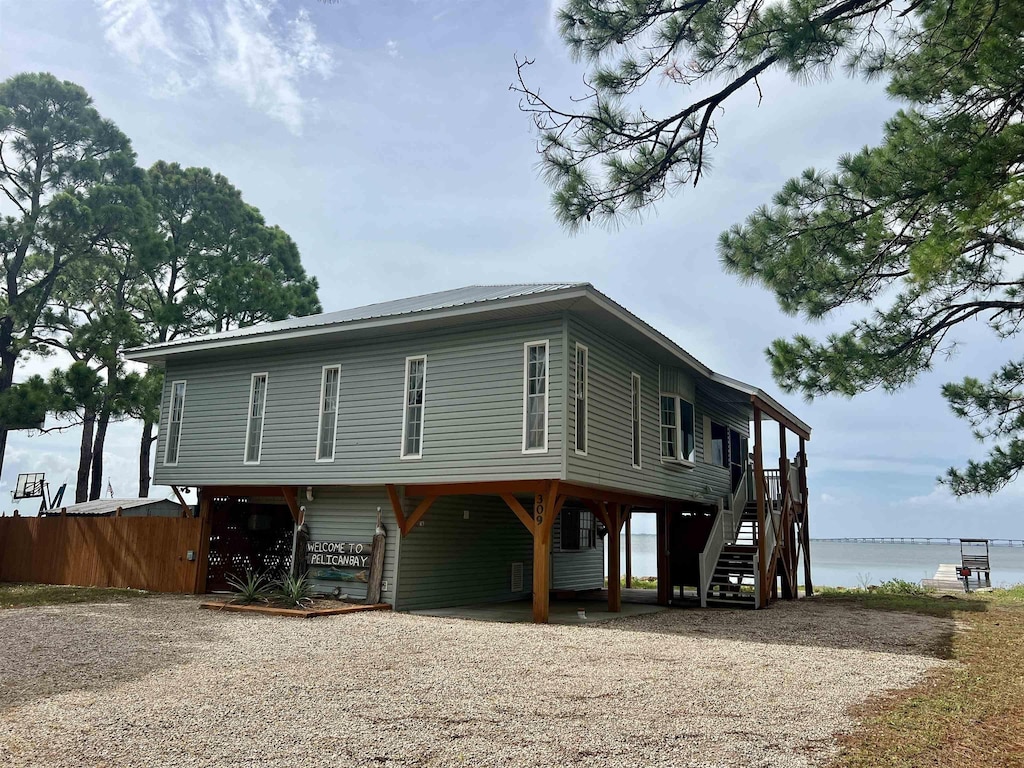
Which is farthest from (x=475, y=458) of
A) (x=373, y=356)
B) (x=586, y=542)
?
(x=586, y=542)

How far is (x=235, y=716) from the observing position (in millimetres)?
5781

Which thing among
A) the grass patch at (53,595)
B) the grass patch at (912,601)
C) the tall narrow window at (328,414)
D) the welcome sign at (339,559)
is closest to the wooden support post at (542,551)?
the welcome sign at (339,559)

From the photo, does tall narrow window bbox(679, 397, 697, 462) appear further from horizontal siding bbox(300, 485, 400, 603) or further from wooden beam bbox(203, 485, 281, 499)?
wooden beam bbox(203, 485, 281, 499)

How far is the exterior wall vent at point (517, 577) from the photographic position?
16922 mm

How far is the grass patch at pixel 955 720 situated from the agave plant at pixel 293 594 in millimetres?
9320

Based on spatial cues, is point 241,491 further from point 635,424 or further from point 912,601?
point 912,601

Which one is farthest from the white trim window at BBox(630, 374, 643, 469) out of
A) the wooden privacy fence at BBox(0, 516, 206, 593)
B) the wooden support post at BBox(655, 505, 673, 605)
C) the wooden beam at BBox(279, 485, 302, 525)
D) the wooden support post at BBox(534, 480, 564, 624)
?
the wooden privacy fence at BBox(0, 516, 206, 593)

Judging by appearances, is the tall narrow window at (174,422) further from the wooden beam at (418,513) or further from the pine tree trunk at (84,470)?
the pine tree trunk at (84,470)

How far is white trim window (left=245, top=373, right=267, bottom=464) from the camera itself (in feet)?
49.8

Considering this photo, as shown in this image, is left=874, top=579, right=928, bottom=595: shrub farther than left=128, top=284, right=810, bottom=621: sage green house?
Yes

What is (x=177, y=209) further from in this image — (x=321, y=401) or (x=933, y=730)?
(x=933, y=730)

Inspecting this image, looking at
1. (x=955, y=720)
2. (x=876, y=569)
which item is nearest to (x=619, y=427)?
(x=955, y=720)

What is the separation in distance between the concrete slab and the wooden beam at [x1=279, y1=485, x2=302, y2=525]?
316 centimetres

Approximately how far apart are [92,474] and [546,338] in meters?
21.0
